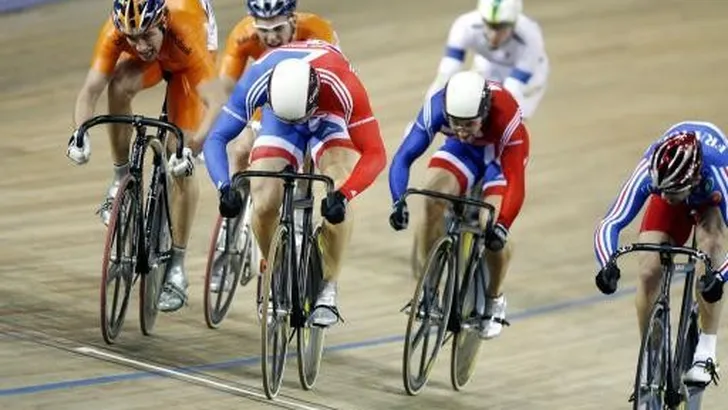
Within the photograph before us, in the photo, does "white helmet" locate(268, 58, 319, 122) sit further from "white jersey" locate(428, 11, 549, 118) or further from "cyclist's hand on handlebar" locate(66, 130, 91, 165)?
"white jersey" locate(428, 11, 549, 118)

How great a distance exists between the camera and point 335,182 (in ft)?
25.5

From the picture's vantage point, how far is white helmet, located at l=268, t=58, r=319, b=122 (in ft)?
24.2

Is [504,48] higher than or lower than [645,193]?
higher

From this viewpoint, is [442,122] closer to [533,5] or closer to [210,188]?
[210,188]

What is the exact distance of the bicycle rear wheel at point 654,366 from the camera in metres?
6.86

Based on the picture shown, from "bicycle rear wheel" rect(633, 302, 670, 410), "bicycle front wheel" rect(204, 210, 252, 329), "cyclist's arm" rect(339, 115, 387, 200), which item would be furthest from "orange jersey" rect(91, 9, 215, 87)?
"bicycle rear wheel" rect(633, 302, 670, 410)

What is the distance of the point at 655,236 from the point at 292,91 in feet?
4.60

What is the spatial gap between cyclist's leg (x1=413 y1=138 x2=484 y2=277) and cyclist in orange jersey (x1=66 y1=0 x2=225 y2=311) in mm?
914

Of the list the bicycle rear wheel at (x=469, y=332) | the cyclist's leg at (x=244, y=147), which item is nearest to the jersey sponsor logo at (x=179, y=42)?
the cyclist's leg at (x=244, y=147)

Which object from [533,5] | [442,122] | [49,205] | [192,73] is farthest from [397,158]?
Answer: [533,5]

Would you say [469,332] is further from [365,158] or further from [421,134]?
[365,158]

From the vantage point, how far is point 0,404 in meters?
7.18

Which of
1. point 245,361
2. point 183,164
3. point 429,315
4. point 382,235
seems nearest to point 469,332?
point 429,315

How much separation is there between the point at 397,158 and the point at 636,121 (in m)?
5.57
